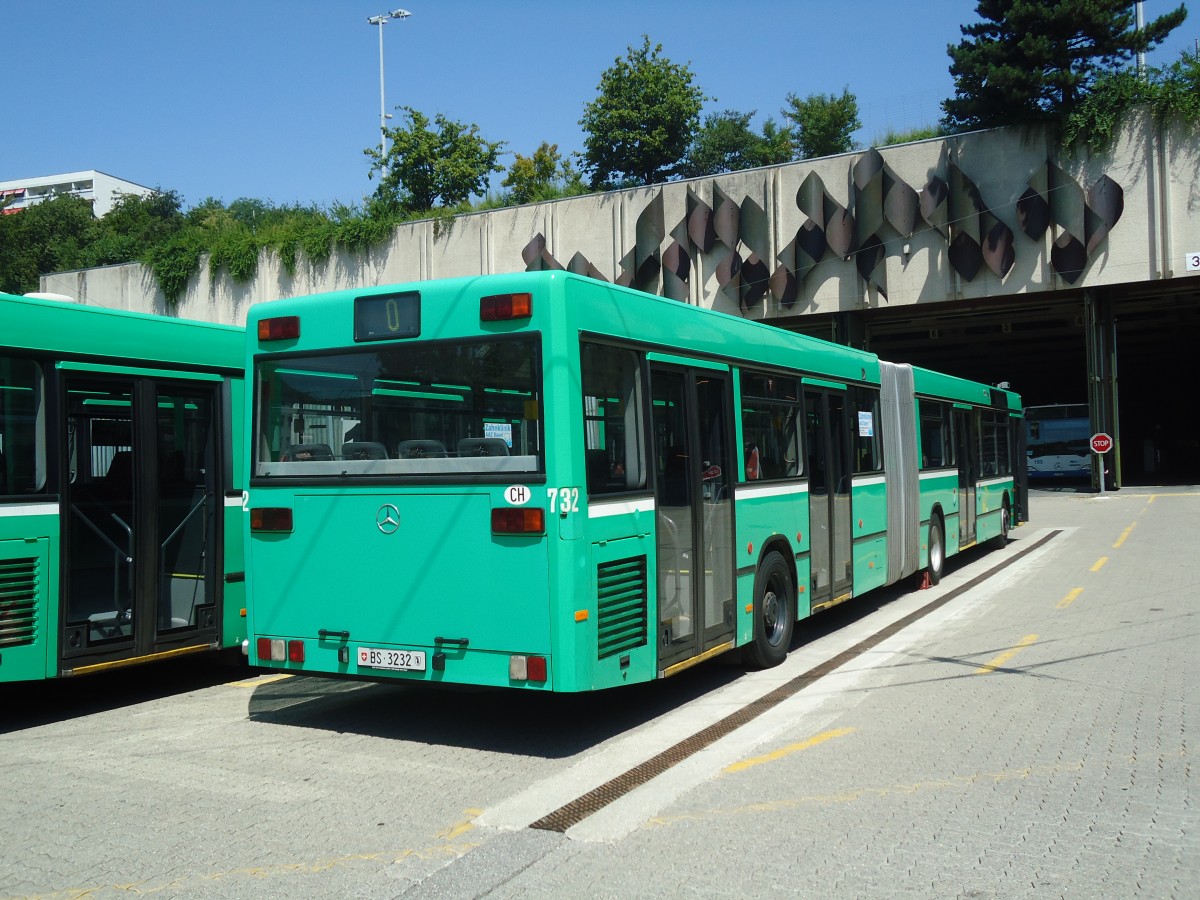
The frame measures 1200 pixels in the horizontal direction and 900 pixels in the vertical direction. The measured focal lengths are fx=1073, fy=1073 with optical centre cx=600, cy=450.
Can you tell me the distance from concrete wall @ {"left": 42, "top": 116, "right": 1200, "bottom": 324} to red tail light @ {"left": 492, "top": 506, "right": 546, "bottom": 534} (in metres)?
30.3

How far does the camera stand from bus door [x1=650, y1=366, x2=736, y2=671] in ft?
24.1

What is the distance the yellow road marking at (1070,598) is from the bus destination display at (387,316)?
8786 mm

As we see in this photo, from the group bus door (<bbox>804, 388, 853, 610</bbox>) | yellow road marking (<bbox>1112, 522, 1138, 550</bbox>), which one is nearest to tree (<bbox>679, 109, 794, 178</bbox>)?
yellow road marking (<bbox>1112, 522, 1138, 550</bbox>)

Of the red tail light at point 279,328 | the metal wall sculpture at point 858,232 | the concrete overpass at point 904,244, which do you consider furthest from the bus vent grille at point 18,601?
the concrete overpass at point 904,244

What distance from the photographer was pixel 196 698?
8633 millimetres

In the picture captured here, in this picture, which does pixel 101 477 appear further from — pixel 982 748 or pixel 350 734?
pixel 982 748

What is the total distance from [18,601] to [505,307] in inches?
155

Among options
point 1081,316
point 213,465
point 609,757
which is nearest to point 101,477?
point 213,465

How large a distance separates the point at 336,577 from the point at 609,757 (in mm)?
2138

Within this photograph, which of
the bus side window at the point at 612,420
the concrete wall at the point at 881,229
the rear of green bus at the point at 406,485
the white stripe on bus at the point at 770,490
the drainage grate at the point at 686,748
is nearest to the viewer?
the drainage grate at the point at 686,748

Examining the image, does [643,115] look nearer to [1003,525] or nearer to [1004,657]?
[1003,525]

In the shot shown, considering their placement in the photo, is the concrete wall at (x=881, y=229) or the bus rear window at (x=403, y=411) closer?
the bus rear window at (x=403, y=411)

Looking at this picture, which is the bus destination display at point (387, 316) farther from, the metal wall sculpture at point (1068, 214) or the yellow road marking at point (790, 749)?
the metal wall sculpture at point (1068, 214)

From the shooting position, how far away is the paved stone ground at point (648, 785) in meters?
4.58
